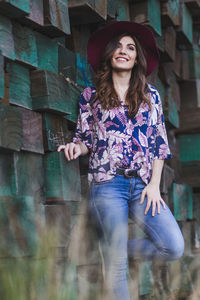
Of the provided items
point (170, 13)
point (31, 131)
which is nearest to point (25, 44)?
point (31, 131)

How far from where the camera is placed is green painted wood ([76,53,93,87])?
3477 mm

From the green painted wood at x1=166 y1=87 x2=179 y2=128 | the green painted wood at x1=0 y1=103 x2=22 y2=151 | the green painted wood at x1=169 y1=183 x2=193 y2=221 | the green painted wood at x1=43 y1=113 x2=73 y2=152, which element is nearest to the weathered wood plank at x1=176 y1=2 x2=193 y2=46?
the green painted wood at x1=166 y1=87 x2=179 y2=128

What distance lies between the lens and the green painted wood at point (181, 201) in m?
4.64

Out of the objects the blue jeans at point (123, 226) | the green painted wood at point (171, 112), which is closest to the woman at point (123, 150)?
the blue jeans at point (123, 226)

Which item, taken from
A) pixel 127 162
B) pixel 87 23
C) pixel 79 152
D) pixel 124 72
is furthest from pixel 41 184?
pixel 87 23

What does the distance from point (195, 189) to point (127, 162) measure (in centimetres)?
261

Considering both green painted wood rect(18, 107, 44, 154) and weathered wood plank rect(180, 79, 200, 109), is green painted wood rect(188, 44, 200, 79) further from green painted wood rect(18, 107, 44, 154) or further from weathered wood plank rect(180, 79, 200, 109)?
green painted wood rect(18, 107, 44, 154)

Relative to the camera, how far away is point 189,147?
5.28 meters

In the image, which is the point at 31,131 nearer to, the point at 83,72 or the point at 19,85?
the point at 19,85

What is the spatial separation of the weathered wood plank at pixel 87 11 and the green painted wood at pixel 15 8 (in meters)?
0.52

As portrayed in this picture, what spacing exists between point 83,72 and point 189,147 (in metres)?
2.03

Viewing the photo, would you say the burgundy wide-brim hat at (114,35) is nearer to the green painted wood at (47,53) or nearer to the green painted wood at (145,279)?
the green painted wood at (47,53)

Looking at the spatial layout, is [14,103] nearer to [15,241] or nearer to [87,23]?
[15,241]

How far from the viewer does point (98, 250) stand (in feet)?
10.7
